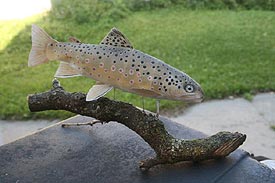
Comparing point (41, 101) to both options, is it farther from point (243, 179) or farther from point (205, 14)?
point (205, 14)

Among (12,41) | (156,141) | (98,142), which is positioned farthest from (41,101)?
(12,41)

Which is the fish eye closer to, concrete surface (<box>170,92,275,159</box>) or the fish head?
the fish head

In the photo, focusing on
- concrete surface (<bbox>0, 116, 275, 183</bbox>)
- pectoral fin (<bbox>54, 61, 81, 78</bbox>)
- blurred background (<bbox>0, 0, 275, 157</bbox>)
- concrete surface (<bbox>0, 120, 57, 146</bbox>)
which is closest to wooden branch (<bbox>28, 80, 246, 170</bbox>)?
concrete surface (<bbox>0, 116, 275, 183</bbox>)

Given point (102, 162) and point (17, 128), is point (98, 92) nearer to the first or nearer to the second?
point (102, 162)

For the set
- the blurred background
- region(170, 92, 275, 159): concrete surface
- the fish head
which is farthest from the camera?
the blurred background

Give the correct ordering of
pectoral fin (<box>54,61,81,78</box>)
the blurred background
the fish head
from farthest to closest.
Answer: the blurred background, pectoral fin (<box>54,61,81,78</box>), the fish head

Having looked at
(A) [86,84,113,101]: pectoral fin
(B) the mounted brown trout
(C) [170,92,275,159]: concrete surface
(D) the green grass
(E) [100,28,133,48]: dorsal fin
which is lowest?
(C) [170,92,275,159]: concrete surface

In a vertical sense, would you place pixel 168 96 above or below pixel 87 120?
above

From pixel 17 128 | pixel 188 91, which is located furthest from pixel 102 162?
pixel 17 128
